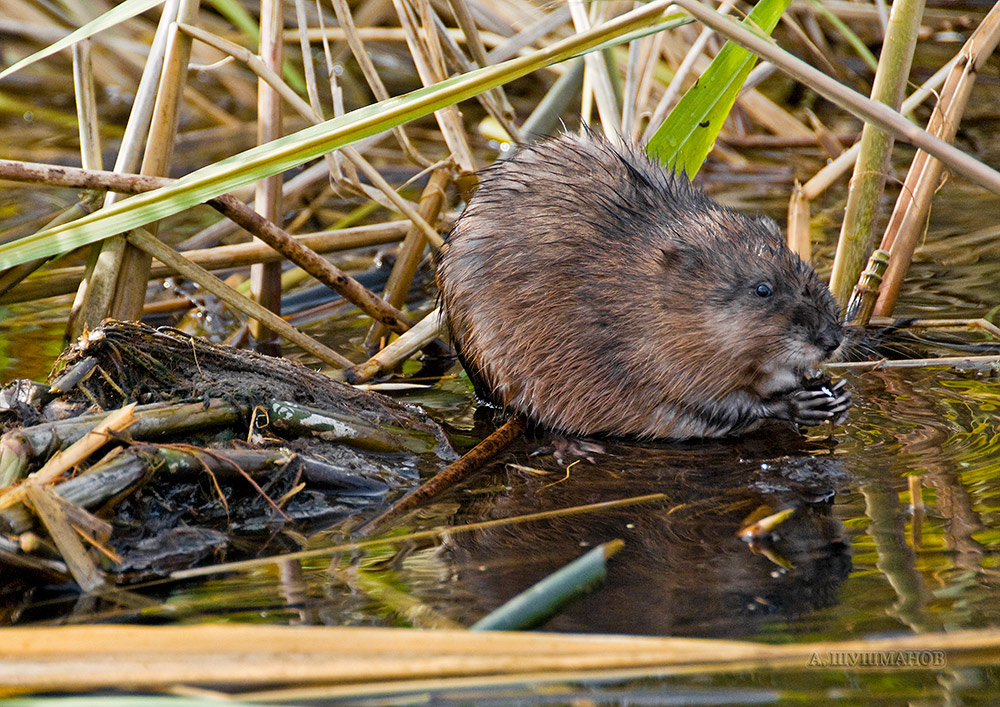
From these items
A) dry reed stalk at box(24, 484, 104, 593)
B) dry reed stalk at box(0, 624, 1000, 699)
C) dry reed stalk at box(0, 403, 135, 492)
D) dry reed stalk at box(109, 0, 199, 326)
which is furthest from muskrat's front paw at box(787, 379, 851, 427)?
dry reed stalk at box(109, 0, 199, 326)

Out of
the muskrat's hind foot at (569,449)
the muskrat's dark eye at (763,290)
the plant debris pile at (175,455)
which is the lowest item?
the muskrat's hind foot at (569,449)

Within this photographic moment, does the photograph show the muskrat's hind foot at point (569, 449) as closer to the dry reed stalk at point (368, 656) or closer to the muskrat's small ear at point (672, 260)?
the muskrat's small ear at point (672, 260)

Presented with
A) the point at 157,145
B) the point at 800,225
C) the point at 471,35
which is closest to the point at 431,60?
the point at 471,35

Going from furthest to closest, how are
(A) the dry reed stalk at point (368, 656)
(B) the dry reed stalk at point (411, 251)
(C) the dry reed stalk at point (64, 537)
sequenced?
(B) the dry reed stalk at point (411, 251) → (C) the dry reed stalk at point (64, 537) → (A) the dry reed stalk at point (368, 656)

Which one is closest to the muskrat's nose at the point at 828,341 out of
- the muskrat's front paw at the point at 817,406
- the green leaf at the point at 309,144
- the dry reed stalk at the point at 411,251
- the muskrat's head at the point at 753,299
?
the muskrat's head at the point at 753,299

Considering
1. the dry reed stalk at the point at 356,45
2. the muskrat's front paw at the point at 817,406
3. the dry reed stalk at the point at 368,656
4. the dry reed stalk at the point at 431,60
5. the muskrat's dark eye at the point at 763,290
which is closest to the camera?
the dry reed stalk at the point at 368,656

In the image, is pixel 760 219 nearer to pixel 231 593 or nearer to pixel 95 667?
pixel 231 593

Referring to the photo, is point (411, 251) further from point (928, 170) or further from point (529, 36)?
point (928, 170)

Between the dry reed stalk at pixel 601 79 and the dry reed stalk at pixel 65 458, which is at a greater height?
the dry reed stalk at pixel 601 79
